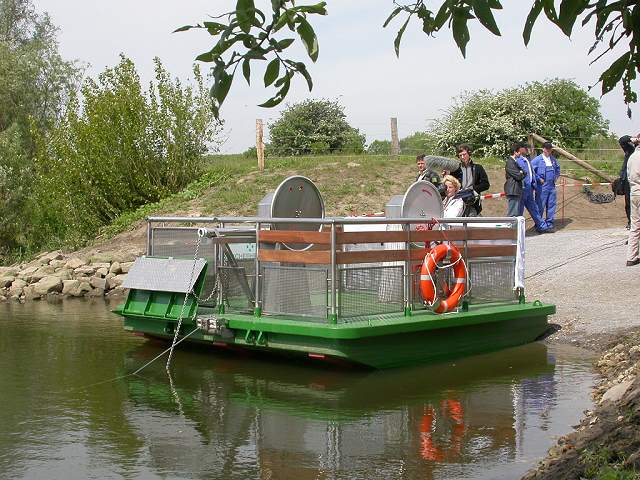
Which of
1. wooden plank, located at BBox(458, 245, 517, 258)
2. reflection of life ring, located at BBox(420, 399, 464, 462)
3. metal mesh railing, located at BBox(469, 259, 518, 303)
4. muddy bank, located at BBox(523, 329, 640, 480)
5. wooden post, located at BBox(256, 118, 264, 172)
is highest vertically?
wooden post, located at BBox(256, 118, 264, 172)

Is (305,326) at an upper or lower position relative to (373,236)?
lower

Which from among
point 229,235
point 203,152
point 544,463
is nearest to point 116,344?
point 229,235

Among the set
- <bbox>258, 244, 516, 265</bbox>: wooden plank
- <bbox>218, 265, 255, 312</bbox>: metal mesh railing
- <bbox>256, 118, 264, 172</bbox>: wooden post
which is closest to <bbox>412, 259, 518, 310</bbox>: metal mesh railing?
<bbox>258, 244, 516, 265</bbox>: wooden plank

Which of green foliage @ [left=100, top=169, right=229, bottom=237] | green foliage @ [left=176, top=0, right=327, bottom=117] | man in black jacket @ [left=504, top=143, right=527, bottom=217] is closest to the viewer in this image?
green foliage @ [left=176, top=0, right=327, bottom=117]

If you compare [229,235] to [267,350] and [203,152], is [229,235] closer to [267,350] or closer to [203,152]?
[267,350]

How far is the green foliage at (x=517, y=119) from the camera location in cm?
3659

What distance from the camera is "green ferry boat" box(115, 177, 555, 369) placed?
10781 mm

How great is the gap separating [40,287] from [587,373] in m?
14.1

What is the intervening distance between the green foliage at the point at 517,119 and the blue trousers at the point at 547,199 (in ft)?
46.0

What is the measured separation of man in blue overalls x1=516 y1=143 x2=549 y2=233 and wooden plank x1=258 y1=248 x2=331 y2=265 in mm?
10472

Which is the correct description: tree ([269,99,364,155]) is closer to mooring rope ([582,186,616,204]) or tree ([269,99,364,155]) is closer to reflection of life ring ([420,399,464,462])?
mooring rope ([582,186,616,204])

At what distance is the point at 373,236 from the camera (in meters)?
11.0

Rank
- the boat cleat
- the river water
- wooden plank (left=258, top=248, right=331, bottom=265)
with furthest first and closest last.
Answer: the boat cleat < wooden plank (left=258, top=248, right=331, bottom=265) < the river water

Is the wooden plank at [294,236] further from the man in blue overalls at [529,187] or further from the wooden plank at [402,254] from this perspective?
the man in blue overalls at [529,187]
